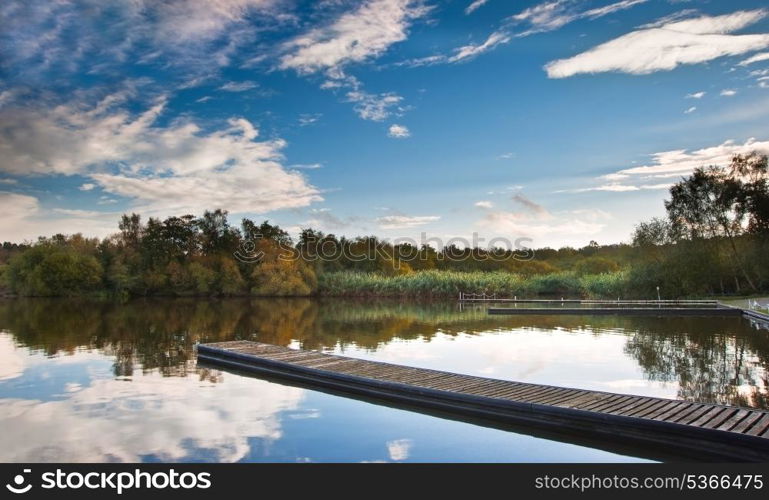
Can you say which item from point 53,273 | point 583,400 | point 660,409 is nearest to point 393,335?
point 583,400

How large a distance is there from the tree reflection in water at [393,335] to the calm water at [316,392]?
0.06 m

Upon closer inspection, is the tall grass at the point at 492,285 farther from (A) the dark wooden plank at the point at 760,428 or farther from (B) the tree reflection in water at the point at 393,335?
(A) the dark wooden plank at the point at 760,428

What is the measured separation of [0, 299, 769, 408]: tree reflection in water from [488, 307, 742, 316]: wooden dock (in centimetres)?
123

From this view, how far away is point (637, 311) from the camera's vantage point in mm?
21266

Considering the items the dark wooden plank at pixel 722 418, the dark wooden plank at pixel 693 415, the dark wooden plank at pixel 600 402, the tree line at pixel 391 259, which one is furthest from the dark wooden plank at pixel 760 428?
the tree line at pixel 391 259

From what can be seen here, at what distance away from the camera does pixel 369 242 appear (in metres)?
52.7

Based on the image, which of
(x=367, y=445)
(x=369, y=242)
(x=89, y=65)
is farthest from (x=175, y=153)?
(x=369, y=242)

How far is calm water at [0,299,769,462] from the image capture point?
554 cm

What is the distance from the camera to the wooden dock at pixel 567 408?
16.9 ft

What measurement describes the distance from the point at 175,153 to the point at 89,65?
6.42 m

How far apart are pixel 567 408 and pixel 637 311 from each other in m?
17.1

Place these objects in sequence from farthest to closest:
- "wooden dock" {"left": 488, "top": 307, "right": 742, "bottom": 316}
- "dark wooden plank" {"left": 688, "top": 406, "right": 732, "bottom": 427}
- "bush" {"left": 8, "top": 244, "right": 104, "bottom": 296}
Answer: "bush" {"left": 8, "top": 244, "right": 104, "bottom": 296} → "wooden dock" {"left": 488, "top": 307, "right": 742, "bottom": 316} → "dark wooden plank" {"left": 688, "top": 406, "right": 732, "bottom": 427}
